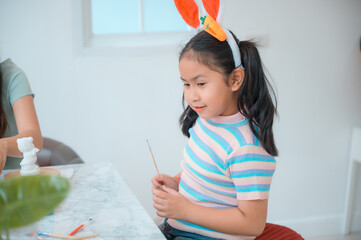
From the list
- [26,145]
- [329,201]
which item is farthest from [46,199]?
[329,201]

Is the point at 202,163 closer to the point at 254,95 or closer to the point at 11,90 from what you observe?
the point at 254,95

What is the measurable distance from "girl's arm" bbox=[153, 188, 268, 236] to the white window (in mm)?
1371

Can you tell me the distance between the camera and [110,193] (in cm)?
99

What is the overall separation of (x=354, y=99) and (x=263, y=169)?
1.90 m

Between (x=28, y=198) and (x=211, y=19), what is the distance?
2.53 ft

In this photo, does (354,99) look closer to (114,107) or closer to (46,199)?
(114,107)

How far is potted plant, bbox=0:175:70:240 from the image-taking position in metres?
0.38

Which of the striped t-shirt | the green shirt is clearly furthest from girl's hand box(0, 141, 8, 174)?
the striped t-shirt

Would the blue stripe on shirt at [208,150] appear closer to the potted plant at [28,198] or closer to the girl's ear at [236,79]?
the girl's ear at [236,79]

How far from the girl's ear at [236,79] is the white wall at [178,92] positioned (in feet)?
2.59

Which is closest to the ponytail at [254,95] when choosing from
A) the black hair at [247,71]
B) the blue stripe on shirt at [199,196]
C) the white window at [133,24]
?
the black hair at [247,71]

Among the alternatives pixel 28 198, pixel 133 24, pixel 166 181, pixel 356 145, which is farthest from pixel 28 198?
pixel 356 145

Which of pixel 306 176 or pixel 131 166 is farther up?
pixel 131 166

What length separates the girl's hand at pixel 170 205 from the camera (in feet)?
3.20
